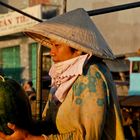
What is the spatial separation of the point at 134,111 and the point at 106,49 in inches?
276

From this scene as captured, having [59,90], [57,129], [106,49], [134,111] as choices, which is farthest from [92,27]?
[134,111]

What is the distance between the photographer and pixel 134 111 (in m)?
9.40

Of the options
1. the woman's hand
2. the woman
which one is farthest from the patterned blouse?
the woman's hand

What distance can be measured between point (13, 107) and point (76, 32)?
46cm

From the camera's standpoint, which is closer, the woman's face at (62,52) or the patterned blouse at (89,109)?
the patterned blouse at (89,109)

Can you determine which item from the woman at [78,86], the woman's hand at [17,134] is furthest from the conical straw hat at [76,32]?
the woman's hand at [17,134]

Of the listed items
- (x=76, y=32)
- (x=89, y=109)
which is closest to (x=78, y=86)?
(x=89, y=109)

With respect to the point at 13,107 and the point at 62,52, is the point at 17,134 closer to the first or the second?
the point at 13,107

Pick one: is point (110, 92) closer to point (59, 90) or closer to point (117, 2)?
point (59, 90)

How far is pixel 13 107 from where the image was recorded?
238cm

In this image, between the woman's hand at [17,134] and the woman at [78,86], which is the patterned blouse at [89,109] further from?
the woman's hand at [17,134]

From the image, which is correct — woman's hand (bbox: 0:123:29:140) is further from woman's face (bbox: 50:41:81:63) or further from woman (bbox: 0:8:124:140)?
woman's face (bbox: 50:41:81:63)

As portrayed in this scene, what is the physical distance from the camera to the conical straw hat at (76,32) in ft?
7.97

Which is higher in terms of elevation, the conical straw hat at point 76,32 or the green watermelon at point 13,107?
the conical straw hat at point 76,32
